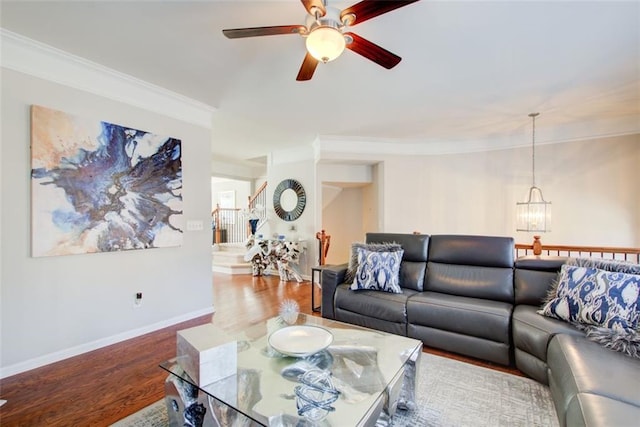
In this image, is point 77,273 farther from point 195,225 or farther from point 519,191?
point 519,191

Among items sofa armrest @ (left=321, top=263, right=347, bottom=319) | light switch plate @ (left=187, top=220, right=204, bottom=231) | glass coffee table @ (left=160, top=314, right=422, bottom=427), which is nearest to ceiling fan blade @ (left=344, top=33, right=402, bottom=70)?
glass coffee table @ (left=160, top=314, right=422, bottom=427)

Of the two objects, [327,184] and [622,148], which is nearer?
[622,148]

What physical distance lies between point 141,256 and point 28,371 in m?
1.17

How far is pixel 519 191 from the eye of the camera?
15.3 feet

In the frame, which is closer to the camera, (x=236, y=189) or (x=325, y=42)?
(x=325, y=42)

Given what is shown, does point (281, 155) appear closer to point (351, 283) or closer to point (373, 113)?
point (373, 113)

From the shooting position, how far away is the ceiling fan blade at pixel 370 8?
1.44 m

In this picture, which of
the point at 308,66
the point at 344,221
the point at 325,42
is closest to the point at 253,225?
the point at 344,221

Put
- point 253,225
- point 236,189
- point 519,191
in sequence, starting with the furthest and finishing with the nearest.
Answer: point 236,189, point 253,225, point 519,191

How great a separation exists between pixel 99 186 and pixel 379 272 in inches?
111

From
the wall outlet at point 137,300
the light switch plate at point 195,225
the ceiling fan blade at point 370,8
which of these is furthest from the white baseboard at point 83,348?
the ceiling fan blade at point 370,8

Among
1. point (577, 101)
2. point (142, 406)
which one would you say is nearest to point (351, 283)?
point (142, 406)

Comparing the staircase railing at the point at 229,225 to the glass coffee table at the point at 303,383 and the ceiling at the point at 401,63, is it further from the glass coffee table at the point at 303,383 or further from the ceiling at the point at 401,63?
the glass coffee table at the point at 303,383

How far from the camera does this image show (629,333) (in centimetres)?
168
